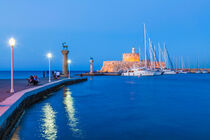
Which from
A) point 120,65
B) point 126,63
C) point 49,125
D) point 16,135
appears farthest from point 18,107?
point 120,65

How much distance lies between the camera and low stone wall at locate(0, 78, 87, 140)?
576 centimetres

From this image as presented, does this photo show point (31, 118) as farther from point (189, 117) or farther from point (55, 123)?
point (189, 117)

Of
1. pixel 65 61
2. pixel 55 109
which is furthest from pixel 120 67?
pixel 55 109

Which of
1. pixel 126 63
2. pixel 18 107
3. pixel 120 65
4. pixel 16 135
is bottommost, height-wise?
pixel 16 135

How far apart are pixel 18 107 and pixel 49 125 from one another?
1.53m

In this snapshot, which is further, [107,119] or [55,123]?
[107,119]

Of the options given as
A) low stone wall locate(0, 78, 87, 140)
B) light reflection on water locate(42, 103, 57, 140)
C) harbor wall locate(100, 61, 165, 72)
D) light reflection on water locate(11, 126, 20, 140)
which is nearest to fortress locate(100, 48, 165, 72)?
harbor wall locate(100, 61, 165, 72)

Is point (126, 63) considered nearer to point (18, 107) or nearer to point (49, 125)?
point (18, 107)

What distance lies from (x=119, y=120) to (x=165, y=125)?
169 cm

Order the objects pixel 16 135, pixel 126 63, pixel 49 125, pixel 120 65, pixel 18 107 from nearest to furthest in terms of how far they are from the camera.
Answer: pixel 16 135
pixel 49 125
pixel 18 107
pixel 126 63
pixel 120 65

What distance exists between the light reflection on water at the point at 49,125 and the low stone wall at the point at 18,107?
3.06ft

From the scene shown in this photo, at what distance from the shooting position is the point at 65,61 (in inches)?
1169

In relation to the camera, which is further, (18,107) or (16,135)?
(18,107)

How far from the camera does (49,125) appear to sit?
750 cm
